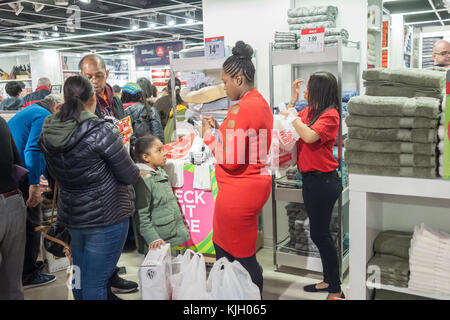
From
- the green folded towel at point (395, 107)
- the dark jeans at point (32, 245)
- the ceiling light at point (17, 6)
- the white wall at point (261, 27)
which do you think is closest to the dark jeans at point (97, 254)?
the dark jeans at point (32, 245)

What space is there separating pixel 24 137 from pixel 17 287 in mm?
1312

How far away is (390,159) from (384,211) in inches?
15.9

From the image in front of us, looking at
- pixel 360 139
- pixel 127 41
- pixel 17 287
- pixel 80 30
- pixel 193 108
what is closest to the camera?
pixel 360 139

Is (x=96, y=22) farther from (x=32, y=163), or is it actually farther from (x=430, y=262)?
(x=430, y=262)

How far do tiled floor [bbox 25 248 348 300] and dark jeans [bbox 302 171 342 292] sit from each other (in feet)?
0.92

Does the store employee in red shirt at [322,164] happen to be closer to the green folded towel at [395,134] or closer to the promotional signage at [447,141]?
the green folded towel at [395,134]

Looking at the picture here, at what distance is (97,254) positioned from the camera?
237 cm

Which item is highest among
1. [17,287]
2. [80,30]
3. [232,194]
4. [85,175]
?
[80,30]

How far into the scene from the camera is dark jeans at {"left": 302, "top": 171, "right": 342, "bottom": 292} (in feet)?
9.73

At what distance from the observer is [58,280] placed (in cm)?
366

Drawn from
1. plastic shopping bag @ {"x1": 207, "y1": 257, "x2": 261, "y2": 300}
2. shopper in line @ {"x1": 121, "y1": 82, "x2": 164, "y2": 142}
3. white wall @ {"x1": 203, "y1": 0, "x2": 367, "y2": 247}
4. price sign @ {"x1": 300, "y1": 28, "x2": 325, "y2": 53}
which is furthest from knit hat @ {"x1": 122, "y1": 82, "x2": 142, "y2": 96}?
plastic shopping bag @ {"x1": 207, "y1": 257, "x2": 261, "y2": 300}

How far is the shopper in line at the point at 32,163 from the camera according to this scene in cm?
322

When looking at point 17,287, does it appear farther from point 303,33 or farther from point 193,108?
point 303,33
